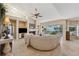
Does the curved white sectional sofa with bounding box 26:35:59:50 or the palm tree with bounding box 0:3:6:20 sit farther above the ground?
the palm tree with bounding box 0:3:6:20

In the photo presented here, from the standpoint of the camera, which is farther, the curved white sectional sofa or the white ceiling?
the curved white sectional sofa

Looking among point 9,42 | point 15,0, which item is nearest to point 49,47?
point 9,42

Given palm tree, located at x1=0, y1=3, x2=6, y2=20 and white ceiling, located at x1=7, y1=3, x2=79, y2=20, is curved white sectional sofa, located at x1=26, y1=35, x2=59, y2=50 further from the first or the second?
palm tree, located at x1=0, y1=3, x2=6, y2=20

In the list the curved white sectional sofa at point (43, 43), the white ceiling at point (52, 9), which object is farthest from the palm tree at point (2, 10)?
the curved white sectional sofa at point (43, 43)

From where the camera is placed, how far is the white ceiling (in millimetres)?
3072

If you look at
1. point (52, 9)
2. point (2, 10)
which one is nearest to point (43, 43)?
point (52, 9)

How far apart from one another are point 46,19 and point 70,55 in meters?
1.14

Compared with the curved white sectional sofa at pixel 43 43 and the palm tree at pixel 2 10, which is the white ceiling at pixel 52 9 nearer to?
the palm tree at pixel 2 10

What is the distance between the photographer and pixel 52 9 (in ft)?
10.4

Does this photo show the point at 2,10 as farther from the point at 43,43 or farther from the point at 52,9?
the point at 43,43

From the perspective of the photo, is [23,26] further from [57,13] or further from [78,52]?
[78,52]

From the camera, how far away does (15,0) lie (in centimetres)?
307

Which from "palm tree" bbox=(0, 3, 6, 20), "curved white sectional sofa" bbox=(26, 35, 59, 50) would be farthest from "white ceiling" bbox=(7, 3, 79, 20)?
"curved white sectional sofa" bbox=(26, 35, 59, 50)

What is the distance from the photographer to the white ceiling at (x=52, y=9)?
3.07 meters
